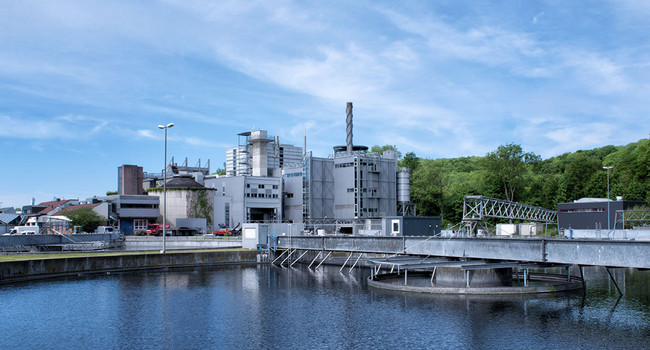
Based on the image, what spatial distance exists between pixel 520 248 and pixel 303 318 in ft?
56.7

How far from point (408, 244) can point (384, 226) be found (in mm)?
24102

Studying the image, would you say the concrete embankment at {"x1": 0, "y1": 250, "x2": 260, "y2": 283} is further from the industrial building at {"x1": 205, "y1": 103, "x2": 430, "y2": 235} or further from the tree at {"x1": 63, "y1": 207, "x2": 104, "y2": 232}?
the tree at {"x1": 63, "y1": 207, "x2": 104, "y2": 232}

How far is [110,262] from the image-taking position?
60000 mm

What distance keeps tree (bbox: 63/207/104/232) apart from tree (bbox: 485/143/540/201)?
83.1 metres

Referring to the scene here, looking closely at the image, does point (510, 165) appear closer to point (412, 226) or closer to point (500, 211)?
point (500, 211)

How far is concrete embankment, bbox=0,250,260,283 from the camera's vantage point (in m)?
51.3

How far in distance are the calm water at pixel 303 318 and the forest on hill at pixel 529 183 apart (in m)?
67.5

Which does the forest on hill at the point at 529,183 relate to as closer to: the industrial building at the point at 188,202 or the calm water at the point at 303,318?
the industrial building at the point at 188,202

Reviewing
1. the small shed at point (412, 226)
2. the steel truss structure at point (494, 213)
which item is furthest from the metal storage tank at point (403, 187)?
the small shed at point (412, 226)

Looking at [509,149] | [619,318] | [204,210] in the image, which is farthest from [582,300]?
[509,149]

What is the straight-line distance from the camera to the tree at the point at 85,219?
103 meters

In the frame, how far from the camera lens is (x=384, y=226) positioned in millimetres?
75938

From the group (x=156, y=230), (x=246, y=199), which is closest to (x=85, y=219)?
(x=156, y=230)

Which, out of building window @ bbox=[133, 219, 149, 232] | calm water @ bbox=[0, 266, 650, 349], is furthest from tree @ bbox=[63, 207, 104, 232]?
calm water @ bbox=[0, 266, 650, 349]
